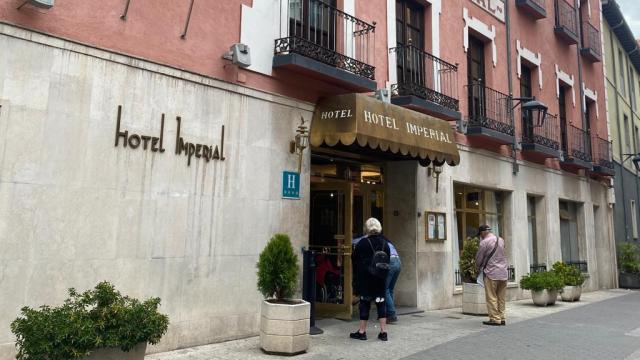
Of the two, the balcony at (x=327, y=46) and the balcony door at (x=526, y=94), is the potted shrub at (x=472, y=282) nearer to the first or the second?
the balcony at (x=327, y=46)

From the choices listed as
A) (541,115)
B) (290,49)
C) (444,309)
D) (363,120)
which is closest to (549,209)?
(541,115)

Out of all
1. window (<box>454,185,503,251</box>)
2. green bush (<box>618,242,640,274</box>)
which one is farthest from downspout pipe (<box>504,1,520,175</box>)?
green bush (<box>618,242,640,274</box>)

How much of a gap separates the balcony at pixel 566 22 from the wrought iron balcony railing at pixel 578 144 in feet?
10.4

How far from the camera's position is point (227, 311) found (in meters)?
7.01

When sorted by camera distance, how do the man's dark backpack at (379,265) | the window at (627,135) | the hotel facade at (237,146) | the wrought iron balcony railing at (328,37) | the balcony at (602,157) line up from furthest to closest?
the window at (627,135), the balcony at (602,157), the wrought iron balcony railing at (328,37), the man's dark backpack at (379,265), the hotel facade at (237,146)

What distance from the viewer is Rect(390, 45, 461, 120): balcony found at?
10.2 m

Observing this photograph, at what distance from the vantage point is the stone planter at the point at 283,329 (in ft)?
20.5

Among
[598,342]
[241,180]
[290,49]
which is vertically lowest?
[598,342]

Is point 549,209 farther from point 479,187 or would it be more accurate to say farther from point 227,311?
point 227,311

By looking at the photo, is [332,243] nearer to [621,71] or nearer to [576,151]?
[576,151]

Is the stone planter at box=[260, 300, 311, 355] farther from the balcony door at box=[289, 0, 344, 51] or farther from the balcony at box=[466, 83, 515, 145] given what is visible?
the balcony at box=[466, 83, 515, 145]

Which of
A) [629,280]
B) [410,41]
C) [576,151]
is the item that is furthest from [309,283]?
[629,280]

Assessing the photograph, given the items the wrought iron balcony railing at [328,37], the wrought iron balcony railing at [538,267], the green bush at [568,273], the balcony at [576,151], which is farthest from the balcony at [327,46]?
the balcony at [576,151]

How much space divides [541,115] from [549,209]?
295cm
